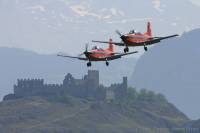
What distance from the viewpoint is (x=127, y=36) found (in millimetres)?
191875

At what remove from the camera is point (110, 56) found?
195000 millimetres

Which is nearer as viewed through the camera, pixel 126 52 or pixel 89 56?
pixel 126 52

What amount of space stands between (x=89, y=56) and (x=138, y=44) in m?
13.2

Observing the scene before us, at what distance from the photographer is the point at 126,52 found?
18462cm

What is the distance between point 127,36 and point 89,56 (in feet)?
33.0

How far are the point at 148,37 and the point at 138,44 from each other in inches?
247

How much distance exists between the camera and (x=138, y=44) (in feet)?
619

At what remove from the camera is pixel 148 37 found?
19438cm

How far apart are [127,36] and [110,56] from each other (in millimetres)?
5735

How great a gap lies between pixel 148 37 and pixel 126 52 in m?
11.1

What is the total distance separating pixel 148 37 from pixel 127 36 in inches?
186
